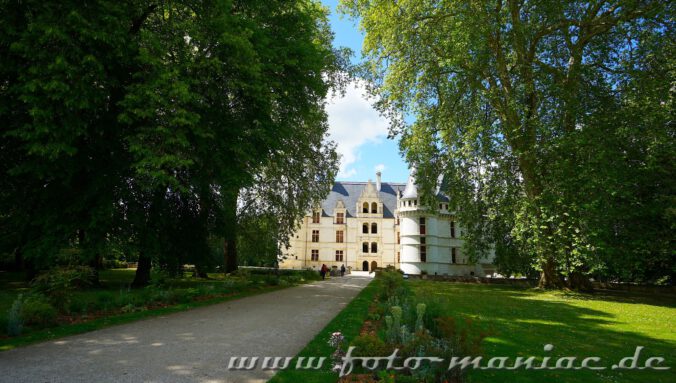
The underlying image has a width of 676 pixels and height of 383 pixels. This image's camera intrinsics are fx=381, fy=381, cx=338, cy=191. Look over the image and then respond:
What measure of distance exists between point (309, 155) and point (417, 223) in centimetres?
2914

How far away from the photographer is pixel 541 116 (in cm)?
2314

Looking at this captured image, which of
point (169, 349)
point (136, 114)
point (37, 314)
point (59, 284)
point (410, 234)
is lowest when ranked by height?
point (169, 349)

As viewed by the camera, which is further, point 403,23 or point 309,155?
point 309,155

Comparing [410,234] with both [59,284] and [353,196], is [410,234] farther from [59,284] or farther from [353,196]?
[59,284]

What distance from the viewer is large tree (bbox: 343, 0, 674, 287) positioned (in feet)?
59.3

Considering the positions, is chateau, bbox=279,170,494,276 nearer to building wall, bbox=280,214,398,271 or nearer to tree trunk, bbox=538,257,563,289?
building wall, bbox=280,214,398,271

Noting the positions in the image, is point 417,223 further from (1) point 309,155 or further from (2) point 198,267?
(2) point 198,267

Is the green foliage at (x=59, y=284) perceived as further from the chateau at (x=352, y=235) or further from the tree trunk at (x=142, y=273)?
the chateau at (x=352, y=235)

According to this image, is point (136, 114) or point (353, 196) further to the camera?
point (353, 196)

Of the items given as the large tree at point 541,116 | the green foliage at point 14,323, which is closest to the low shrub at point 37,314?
the green foliage at point 14,323

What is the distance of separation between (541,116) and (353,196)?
4325cm

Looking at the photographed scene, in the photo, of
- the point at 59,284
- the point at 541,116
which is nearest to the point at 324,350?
the point at 59,284

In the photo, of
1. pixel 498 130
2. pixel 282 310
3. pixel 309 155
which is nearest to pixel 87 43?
pixel 282 310

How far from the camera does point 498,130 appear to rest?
22.9m
